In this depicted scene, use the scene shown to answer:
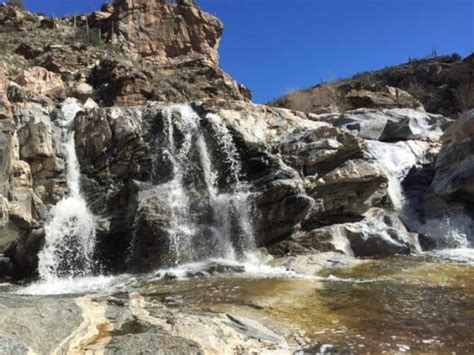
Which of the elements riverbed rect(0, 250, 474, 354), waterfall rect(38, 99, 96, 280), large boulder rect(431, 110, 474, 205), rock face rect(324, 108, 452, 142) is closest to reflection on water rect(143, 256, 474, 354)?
riverbed rect(0, 250, 474, 354)

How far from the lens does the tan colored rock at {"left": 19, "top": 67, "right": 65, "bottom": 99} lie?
28.7m

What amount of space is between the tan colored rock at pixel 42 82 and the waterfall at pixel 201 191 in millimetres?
13530

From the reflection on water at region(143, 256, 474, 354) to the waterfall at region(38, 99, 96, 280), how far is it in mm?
4000

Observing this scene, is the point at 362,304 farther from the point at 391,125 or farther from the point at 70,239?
the point at 391,125

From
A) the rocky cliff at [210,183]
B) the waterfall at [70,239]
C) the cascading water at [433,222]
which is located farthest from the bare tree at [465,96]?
the waterfall at [70,239]

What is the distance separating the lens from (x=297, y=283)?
11594 mm

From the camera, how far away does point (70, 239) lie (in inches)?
611

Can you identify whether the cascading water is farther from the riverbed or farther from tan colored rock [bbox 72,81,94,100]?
tan colored rock [bbox 72,81,94,100]

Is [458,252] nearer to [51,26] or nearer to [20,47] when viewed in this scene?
[20,47]

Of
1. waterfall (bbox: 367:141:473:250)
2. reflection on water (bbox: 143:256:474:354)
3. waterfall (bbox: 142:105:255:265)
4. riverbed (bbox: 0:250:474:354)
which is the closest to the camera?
riverbed (bbox: 0:250:474:354)

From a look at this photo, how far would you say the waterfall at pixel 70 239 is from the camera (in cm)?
1498

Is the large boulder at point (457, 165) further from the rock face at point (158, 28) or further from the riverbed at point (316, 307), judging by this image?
the rock face at point (158, 28)

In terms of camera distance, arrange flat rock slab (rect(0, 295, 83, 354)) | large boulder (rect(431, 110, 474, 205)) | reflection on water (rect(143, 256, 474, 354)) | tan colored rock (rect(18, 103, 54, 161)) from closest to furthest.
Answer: flat rock slab (rect(0, 295, 83, 354))
reflection on water (rect(143, 256, 474, 354))
tan colored rock (rect(18, 103, 54, 161))
large boulder (rect(431, 110, 474, 205))

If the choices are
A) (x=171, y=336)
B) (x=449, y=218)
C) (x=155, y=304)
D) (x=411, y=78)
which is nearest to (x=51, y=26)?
(x=411, y=78)
